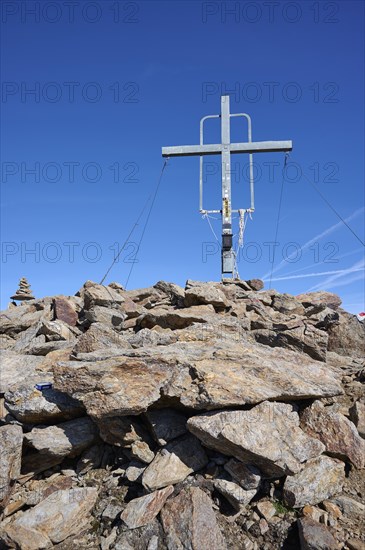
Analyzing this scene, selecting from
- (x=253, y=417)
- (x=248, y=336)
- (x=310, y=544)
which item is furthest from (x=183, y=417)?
(x=248, y=336)

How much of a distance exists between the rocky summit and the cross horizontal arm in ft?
41.0

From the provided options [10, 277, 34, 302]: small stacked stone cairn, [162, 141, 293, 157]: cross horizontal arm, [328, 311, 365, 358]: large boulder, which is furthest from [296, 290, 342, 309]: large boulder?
[10, 277, 34, 302]: small stacked stone cairn

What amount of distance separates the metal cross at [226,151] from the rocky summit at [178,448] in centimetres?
986

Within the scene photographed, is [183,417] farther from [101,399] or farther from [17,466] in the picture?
[17,466]

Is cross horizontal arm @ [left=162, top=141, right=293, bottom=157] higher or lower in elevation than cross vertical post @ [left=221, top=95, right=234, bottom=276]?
higher

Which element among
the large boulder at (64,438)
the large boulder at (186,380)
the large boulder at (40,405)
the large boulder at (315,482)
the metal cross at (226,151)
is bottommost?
the large boulder at (315,482)

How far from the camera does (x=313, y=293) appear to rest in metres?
17.5

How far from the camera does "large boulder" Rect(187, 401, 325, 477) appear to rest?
654 centimetres

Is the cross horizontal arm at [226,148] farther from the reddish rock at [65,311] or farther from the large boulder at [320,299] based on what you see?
the reddish rock at [65,311]

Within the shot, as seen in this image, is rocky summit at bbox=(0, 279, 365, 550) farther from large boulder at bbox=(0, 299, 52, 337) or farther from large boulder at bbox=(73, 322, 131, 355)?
large boulder at bbox=(0, 299, 52, 337)

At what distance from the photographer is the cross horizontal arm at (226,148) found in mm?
19562

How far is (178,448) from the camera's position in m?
7.18

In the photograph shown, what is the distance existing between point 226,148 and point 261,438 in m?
16.0

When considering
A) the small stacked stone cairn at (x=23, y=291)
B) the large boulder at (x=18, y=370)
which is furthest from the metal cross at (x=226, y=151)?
the small stacked stone cairn at (x=23, y=291)
